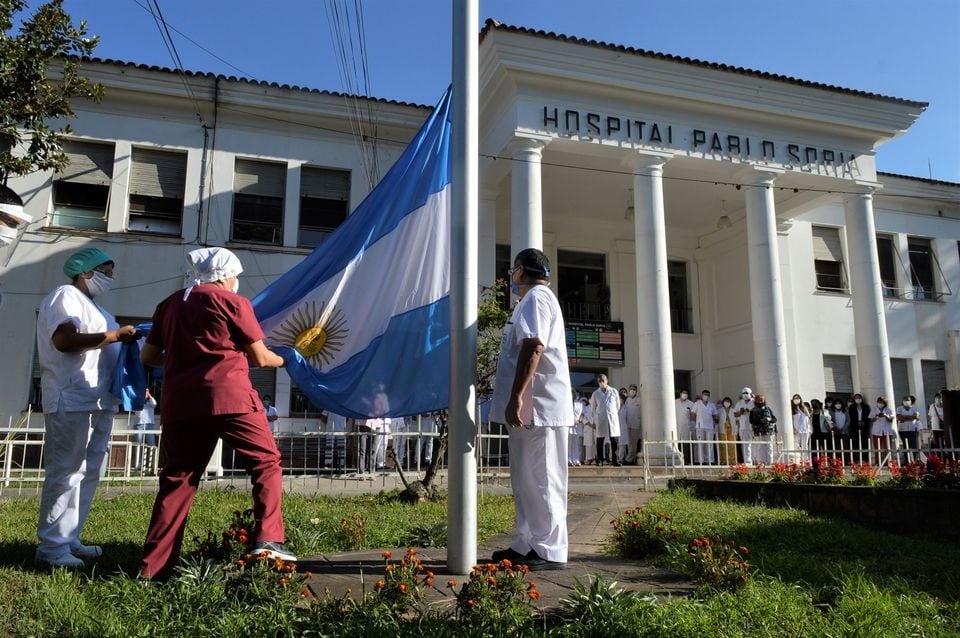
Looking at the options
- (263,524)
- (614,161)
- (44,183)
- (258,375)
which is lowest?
(263,524)

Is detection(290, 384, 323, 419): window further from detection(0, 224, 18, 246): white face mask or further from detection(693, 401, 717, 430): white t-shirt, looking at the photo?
detection(0, 224, 18, 246): white face mask

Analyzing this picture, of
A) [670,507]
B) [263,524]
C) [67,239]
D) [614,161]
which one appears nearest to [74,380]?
[263,524]

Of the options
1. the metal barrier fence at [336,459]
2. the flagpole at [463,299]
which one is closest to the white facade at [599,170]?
the metal barrier fence at [336,459]

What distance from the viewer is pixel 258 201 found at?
650 inches

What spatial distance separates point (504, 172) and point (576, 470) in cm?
709

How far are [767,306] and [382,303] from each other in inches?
518

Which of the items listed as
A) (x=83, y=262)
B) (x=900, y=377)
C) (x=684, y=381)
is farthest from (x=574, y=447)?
(x=83, y=262)

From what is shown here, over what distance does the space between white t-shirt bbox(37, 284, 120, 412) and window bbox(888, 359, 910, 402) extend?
21694mm

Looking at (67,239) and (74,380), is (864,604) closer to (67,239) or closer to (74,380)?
(74,380)

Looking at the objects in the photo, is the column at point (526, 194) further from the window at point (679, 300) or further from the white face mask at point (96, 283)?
the white face mask at point (96, 283)

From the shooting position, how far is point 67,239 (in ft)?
49.4

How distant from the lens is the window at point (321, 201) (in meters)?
16.8

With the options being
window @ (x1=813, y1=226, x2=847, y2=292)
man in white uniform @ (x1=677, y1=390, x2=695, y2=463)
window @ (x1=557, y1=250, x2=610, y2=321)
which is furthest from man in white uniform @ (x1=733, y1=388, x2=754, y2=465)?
window @ (x1=813, y1=226, x2=847, y2=292)

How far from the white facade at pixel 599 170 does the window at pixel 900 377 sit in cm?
159
